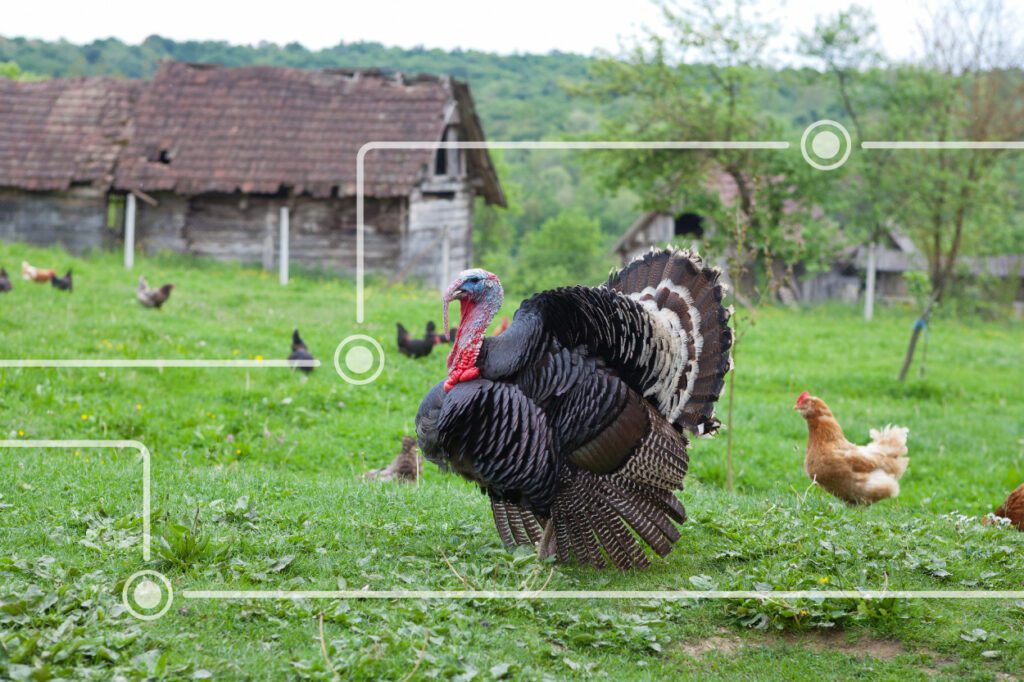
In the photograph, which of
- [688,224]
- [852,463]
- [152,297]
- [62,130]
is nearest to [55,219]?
[62,130]

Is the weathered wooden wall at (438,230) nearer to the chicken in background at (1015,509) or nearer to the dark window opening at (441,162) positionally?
the dark window opening at (441,162)

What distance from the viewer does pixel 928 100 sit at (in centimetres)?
2456

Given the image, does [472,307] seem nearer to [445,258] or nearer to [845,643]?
[845,643]

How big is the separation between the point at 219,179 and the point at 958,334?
15144mm

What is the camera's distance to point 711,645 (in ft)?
16.7

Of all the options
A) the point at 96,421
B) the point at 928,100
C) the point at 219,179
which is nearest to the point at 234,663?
the point at 96,421

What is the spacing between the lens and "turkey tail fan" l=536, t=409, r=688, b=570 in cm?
592

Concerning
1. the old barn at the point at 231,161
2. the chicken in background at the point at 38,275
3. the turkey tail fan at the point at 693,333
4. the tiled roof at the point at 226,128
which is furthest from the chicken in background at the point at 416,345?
the old barn at the point at 231,161

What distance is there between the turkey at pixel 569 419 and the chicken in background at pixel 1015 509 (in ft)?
8.59

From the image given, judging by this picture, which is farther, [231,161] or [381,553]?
[231,161]

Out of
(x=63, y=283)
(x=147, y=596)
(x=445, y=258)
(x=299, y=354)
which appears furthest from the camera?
(x=445, y=258)

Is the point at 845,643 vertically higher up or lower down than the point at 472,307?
lower down

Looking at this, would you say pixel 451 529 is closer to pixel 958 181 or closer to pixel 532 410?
pixel 532 410

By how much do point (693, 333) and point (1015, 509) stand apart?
2750 mm
